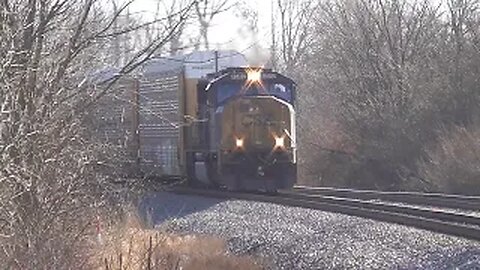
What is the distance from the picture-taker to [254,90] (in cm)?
2480

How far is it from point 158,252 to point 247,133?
10.2 m

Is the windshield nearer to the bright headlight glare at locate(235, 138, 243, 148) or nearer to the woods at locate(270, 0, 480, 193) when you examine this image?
the bright headlight glare at locate(235, 138, 243, 148)

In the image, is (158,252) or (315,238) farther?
(315,238)

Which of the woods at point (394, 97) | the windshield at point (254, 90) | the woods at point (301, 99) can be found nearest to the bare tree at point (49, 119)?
the woods at point (301, 99)

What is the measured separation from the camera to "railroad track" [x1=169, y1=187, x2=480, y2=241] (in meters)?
15.3

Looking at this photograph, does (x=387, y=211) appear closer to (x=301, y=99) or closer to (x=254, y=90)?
(x=254, y=90)

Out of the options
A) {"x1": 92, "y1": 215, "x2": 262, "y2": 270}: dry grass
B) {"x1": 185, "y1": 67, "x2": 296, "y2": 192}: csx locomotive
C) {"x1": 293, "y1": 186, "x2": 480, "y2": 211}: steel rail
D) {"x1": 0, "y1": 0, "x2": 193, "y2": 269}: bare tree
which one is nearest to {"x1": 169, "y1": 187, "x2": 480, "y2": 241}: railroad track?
{"x1": 185, "y1": 67, "x2": 296, "y2": 192}: csx locomotive

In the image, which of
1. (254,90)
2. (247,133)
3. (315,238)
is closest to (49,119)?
(315,238)

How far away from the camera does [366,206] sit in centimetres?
1959

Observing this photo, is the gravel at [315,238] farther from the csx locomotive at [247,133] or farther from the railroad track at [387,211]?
the csx locomotive at [247,133]

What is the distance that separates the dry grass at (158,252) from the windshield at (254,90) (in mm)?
7855

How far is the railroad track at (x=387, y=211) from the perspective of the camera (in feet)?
50.2

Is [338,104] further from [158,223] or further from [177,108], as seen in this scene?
[158,223]

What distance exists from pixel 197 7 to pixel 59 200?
8.39 feet
